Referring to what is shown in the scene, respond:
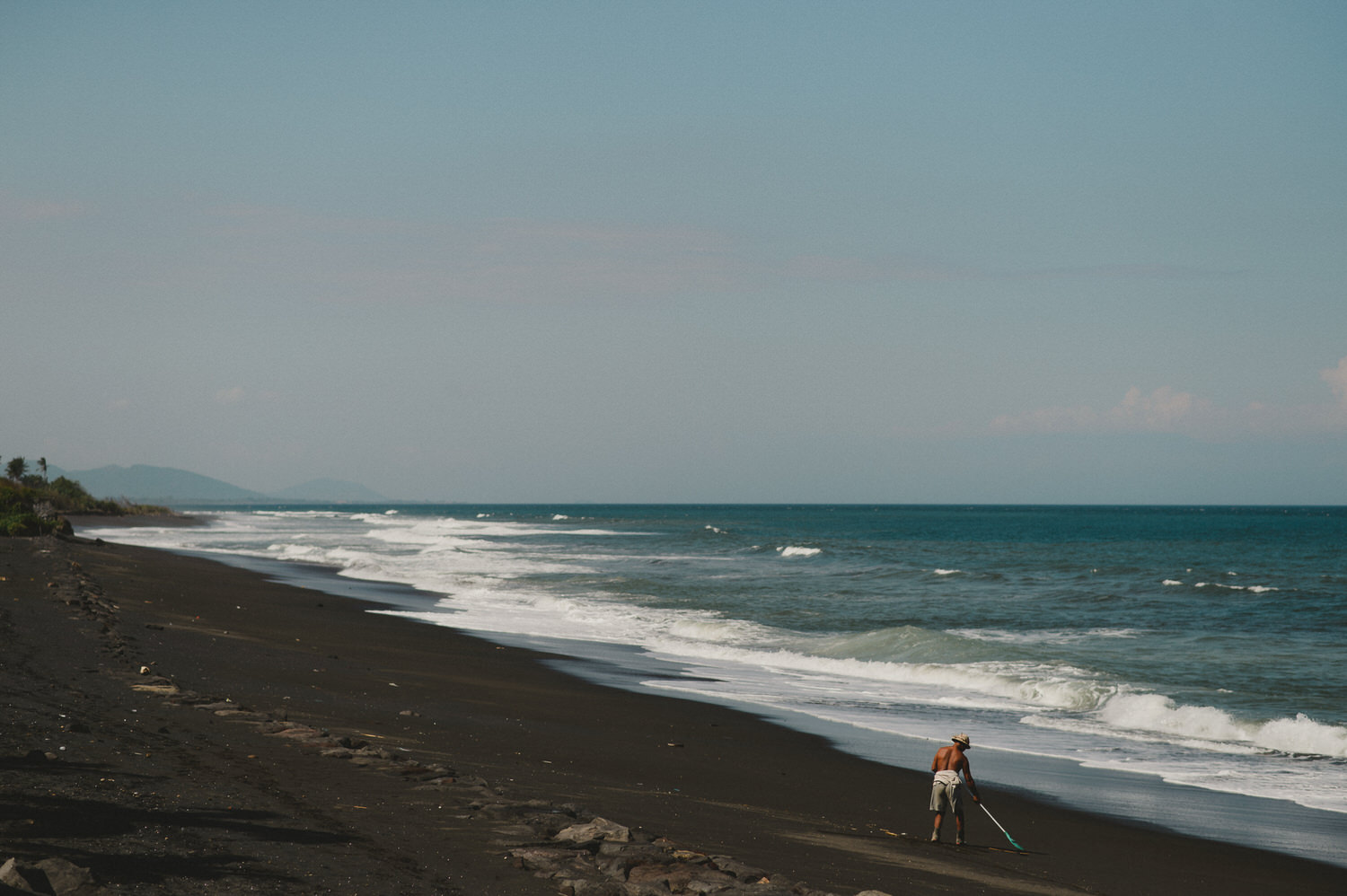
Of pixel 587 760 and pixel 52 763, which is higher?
pixel 52 763

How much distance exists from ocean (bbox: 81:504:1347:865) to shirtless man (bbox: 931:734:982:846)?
4.26 feet

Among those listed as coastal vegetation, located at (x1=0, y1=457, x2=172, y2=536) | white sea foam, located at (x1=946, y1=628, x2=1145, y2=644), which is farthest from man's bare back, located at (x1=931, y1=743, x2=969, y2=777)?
coastal vegetation, located at (x1=0, y1=457, x2=172, y2=536)

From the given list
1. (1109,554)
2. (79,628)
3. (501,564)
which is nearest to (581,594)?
(501,564)

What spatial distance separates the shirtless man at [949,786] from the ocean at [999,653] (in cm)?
130

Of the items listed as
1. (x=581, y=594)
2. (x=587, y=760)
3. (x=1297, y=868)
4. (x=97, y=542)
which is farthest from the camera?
(x=97, y=542)

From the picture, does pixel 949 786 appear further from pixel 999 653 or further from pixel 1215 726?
pixel 999 653

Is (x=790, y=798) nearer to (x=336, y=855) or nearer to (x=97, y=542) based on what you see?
(x=336, y=855)

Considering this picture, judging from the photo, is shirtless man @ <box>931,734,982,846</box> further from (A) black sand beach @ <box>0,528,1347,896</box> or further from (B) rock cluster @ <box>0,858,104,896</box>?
(B) rock cluster @ <box>0,858,104,896</box>

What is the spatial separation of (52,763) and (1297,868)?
9.70 m

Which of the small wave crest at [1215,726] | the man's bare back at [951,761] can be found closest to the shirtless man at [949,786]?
the man's bare back at [951,761]

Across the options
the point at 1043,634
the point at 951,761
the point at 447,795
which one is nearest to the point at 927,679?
the point at 1043,634

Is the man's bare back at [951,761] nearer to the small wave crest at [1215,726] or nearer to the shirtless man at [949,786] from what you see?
the shirtless man at [949,786]

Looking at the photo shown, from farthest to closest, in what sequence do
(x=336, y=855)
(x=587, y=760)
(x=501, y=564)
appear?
(x=501, y=564)
(x=587, y=760)
(x=336, y=855)

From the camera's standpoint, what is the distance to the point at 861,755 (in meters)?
11.6
